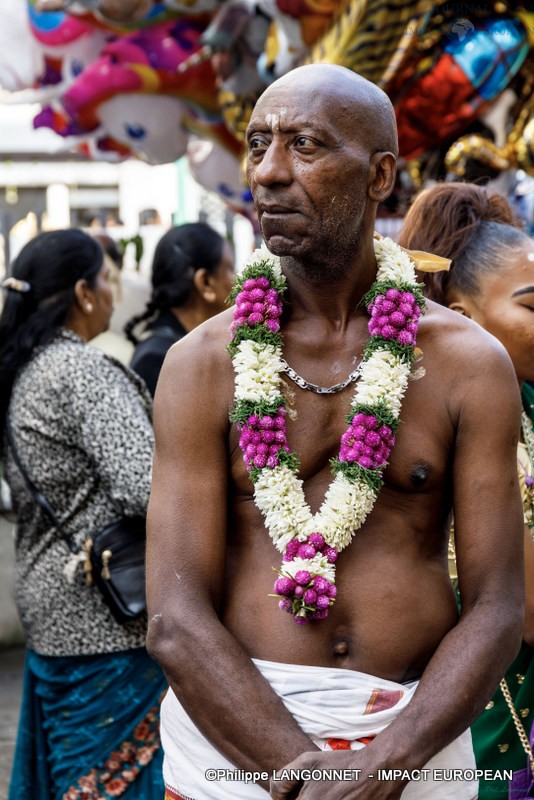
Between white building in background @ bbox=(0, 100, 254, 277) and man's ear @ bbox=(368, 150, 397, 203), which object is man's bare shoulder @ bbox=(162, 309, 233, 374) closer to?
man's ear @ bbox=(368, 150, 397, 203)

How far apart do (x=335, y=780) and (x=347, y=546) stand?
16.8 inches

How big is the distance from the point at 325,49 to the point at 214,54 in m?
1.23

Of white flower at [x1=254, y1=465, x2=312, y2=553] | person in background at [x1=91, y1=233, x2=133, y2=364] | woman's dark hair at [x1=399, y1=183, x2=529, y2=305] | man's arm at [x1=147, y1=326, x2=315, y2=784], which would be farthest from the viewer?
person in background at [x1=91, y1=233, x2=133, y2=364]

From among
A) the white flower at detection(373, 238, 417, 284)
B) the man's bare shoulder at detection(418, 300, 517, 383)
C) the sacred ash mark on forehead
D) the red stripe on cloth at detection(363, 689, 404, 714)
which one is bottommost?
the red stripe on cloth at detection(363, 689, 404, 714)

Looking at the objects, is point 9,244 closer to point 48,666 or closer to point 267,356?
point 48,666

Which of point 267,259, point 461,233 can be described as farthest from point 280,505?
point 461,233

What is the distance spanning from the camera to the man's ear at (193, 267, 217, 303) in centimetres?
459

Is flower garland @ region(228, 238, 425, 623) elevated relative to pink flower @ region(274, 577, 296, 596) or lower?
elevated

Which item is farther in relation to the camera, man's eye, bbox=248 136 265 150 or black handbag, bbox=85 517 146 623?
black handbag, bbox=85 517 146 623

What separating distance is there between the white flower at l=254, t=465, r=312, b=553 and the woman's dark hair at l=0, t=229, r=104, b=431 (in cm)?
175

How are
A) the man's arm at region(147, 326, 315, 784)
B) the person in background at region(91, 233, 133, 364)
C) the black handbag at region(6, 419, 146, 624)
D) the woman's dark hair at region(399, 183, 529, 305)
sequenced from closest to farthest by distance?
the man's arm at region(147, 326, 315, 784) < the woman's dark hair at region(399, 183, 529, 305) < the black handbag at region(6, 419, 146, 624) < the person in background at region(91, 233, 133, 364)

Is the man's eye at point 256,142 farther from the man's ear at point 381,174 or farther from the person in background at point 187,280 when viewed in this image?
the person in background at point 187,280

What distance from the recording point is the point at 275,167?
202 centimetres

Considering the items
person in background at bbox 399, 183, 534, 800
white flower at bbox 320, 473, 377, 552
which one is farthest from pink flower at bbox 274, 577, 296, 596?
person in background at bbox 399, 183, 534, 800
